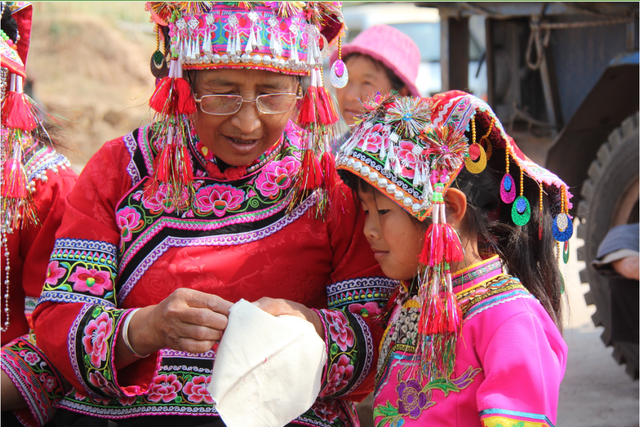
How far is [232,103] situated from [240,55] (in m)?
0.14

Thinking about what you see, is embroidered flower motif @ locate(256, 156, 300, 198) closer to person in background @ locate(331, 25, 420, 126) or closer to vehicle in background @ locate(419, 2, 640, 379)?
person in background @ locate(331, 25, 420, 126)

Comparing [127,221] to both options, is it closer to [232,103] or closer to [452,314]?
[232,103]

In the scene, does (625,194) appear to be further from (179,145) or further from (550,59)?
(179,145)

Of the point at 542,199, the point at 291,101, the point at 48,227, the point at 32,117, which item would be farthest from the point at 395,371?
the point at 32,117

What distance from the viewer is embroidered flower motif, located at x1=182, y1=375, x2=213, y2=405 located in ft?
5.89

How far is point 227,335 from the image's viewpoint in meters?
1.52

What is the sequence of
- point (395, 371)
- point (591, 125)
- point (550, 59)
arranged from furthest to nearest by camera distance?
point (550, 59) → point (591, 125) → point (395, 371)

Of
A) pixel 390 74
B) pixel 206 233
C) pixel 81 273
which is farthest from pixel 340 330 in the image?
pixel 390 74

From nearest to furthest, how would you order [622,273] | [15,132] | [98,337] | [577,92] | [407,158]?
1. [407,158]
2. [98,337]
3. [15,132]
4. [622,273]
5. [577,92]

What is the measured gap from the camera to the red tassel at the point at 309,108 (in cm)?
188

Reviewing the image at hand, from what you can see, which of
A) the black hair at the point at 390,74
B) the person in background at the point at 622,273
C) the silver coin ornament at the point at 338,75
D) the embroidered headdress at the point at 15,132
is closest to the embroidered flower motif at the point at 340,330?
the silver coin ornament at the point at 338,75

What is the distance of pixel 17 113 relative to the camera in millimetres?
2070

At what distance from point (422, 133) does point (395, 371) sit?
0.64 m

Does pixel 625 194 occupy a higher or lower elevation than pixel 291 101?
lower
